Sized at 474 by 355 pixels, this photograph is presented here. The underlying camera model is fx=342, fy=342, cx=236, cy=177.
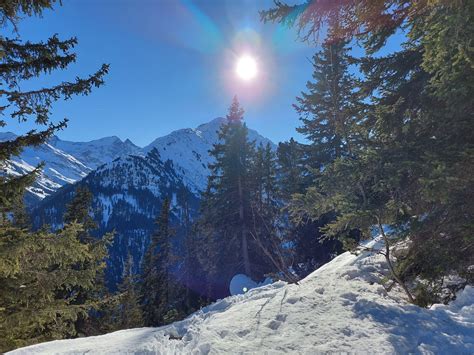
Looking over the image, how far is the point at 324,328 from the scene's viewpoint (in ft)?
20.3

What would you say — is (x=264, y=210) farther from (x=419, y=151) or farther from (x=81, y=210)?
(x=419, y=151)

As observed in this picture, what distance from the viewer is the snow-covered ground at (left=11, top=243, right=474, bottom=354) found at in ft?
18.0

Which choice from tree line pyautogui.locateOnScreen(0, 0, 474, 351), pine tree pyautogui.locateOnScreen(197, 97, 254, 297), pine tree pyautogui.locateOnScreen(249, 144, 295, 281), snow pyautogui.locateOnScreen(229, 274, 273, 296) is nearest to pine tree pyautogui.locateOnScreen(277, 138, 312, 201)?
pine tree pyautogui.locateOnScreen(249, 144, 295, 281)

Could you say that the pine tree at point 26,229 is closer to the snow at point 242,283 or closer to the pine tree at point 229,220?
the snow at point 242,283

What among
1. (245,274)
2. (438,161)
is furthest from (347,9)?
(245,274)

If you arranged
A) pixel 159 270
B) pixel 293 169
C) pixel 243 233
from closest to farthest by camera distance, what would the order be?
pixel 243 233, pixel 293 169, pixel 159 270

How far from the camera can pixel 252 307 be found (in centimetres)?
836

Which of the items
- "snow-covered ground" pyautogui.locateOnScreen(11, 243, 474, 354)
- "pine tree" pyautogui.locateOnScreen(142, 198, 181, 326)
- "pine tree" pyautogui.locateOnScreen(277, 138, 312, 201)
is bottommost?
"snow-covered ground" pyautogui.locateOnScreen(11, 243, 474, 354)

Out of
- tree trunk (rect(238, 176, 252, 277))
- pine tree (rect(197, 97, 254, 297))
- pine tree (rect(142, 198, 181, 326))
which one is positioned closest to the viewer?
tree trunk (rect(238, 176, 252, 277))

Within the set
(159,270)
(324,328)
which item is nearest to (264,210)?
(159,270)

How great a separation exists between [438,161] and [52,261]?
839cm

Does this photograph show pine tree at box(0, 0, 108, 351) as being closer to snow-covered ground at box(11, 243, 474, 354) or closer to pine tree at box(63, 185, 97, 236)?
snow-covered ground at box(11, 243, 474, 354)

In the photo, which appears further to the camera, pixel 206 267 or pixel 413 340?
pixel 206 267

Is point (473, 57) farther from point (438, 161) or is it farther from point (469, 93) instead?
point (438, 161)
